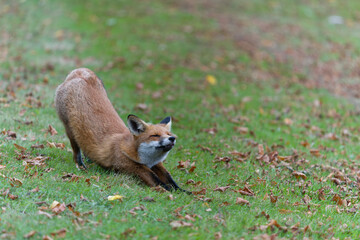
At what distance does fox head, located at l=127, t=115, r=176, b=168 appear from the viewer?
6305 millimetres

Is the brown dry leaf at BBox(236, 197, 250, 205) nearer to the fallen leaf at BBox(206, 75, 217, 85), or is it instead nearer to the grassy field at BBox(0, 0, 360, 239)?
the grassy field at BBox(0, 0, 360, 239)

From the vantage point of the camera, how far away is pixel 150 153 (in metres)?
6.46

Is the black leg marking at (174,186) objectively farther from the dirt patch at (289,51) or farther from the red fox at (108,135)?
the dirt patch at (289,51)

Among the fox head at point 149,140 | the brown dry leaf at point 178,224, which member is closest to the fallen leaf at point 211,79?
the fox head at point 149,140

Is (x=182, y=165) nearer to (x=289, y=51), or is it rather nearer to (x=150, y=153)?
(x=150, y=153)

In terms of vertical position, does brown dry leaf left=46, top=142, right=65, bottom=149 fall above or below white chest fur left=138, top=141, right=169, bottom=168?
below

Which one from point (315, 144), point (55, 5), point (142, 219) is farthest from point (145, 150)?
point (55, 5)

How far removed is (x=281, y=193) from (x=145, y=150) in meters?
2.47

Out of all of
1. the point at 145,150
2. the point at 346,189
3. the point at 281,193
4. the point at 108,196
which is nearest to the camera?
the point at 108,196

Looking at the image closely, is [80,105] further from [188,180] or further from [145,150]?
[188,180]

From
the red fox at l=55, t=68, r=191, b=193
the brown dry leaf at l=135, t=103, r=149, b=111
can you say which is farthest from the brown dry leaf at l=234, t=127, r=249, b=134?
the red fox at l=55, t=68, r=191, b=193

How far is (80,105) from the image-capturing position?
7.16 meters

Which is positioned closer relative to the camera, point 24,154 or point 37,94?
point 24,154

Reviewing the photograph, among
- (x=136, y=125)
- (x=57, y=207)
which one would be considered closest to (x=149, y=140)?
(x=136, y=125)
